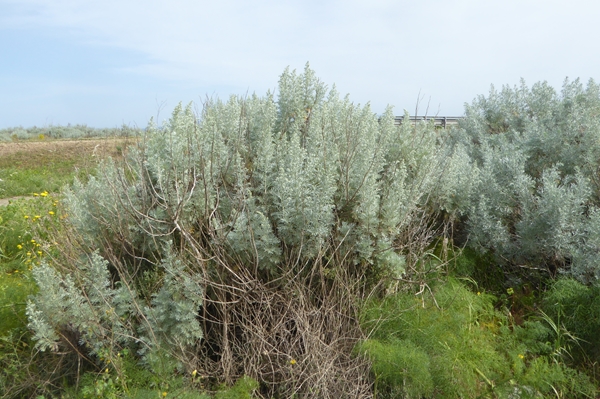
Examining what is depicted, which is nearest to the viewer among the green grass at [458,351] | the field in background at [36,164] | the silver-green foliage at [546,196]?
the green grass at [458,351]

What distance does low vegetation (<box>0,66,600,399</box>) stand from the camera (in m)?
3.59

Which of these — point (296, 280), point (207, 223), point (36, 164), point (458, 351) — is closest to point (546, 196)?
point (458, 351)

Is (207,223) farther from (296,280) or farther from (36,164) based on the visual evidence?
(36,164)

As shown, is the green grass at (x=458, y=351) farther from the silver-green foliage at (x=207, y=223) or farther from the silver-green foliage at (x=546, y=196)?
the silver-green foliage at (x=546, y=196)

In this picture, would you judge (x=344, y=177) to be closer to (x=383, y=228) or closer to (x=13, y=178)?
(x=383, y=228)

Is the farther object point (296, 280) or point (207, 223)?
point (207, 223)

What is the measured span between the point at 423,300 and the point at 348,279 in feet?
2.25

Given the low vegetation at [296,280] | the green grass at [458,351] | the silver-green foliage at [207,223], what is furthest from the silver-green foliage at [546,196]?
the silver-green foliage at [207,223]

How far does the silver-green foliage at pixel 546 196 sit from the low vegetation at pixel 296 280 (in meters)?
0.03

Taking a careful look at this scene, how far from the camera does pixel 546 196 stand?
4.97 metres

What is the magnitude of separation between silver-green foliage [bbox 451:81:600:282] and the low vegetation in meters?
0.03

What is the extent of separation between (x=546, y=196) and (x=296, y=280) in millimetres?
2758

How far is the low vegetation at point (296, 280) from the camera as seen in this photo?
141 inches

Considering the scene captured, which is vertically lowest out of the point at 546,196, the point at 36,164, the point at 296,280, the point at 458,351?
the point at 36,164
